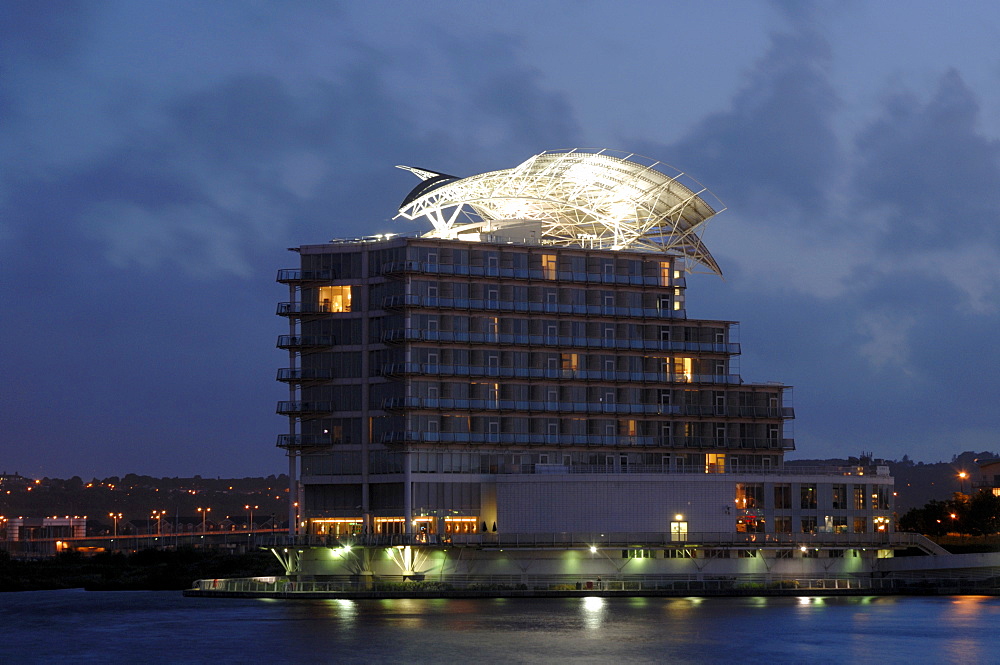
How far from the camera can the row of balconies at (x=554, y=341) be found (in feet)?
403

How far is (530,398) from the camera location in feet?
417

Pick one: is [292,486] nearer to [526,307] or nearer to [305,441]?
[305,441]

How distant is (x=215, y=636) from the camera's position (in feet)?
260

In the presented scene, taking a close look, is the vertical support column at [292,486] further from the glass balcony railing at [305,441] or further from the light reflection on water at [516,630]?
the light reflection on water at [516,630]

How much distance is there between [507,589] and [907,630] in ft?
126

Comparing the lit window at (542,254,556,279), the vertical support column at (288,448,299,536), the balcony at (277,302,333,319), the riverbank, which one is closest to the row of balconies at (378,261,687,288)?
the lit window at (542,254,556,279)

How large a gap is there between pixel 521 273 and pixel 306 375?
832 inches

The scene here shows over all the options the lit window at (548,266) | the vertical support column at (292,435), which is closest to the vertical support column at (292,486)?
the vertical support column at (292,435)

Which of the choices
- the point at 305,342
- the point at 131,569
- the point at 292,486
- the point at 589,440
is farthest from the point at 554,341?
the point at 131,569

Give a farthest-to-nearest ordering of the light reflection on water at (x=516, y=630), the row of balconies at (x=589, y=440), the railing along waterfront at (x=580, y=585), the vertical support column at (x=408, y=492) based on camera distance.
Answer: the row of balconies at (x=589, y=440) < the vertical support column at (x=408, y=492) < the railing along waterfront at (x=580, y=585) < the light reflection on water at (x=516, y=630)

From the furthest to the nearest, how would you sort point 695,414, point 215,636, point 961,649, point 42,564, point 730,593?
point 42,564 → point 695,414 → point 730,593 → point 215,636 → point 961,649

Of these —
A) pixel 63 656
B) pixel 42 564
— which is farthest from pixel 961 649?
pixel 42 564

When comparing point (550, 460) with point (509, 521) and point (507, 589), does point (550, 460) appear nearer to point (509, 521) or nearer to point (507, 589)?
point (509, 521)

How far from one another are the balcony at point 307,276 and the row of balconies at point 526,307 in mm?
5614
